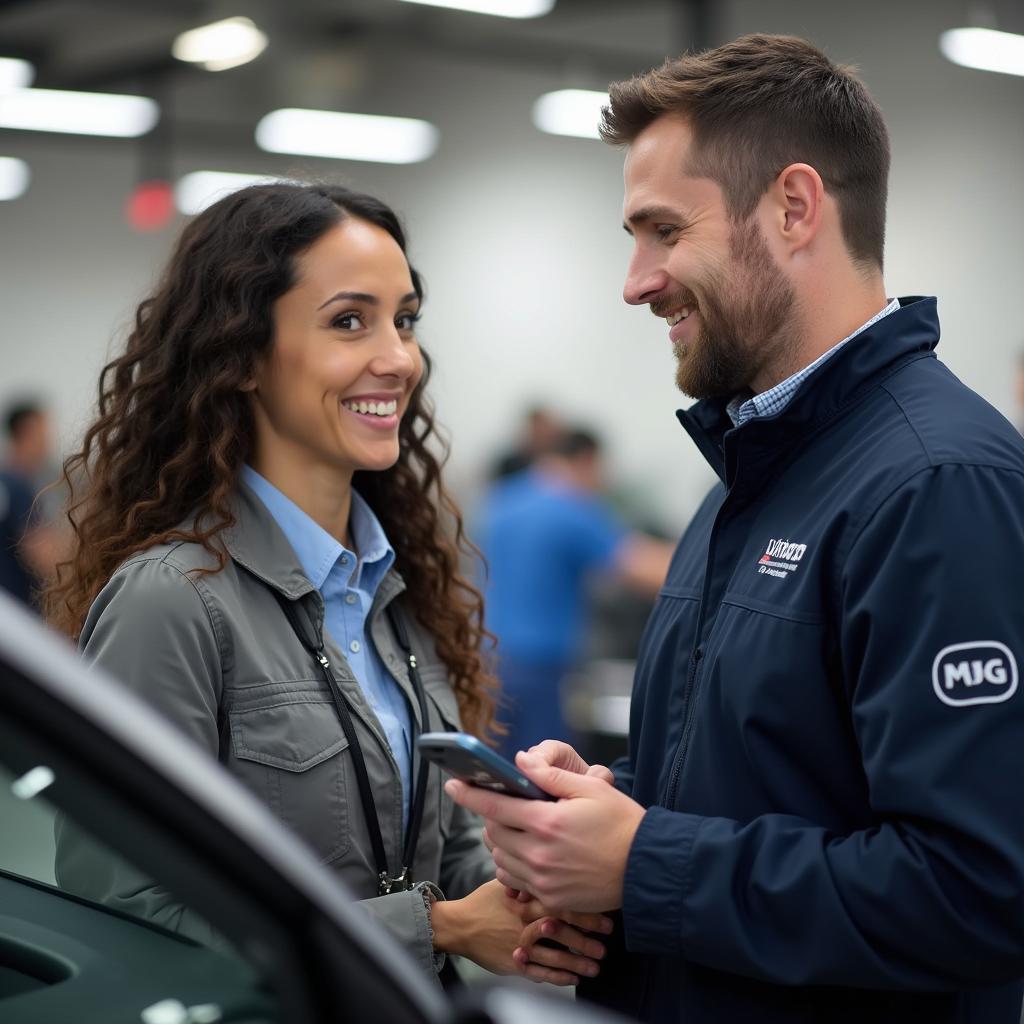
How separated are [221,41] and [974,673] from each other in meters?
8.18

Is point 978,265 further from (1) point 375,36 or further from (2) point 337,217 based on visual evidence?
(2) point 337,217

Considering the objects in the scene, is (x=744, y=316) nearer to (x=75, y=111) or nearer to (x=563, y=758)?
(x=563, y=758)

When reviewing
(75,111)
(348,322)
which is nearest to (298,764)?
(348,322)

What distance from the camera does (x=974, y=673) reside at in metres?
1.29

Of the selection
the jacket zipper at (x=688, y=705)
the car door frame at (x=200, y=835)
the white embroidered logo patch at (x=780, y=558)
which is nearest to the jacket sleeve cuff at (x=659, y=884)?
the jacket zipper at (x=688, y=705)

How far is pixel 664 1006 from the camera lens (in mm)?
1557

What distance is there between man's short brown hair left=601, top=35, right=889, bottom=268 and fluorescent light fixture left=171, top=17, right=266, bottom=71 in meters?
7.18

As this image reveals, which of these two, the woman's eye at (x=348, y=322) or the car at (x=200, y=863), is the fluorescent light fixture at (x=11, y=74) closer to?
the woman's eye at (x=348, y=322)

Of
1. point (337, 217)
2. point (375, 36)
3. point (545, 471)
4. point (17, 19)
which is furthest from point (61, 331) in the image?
point (337, 217)

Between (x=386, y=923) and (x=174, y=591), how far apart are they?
49 centimetres

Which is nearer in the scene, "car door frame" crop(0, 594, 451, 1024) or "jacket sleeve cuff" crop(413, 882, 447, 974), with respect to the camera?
"car door frame" crop(0, 594, 451, 1024)

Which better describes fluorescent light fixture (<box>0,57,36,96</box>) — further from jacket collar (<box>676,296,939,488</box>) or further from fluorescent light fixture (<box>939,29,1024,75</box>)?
jacket collar (<box>676,296,939,488</box>)

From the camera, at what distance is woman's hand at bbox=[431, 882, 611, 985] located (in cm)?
161

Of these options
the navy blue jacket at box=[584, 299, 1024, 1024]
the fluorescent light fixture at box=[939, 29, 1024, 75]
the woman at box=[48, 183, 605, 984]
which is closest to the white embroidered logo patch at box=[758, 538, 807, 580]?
the navy blue jacket at box=[584, 299, 1024, 1024]
